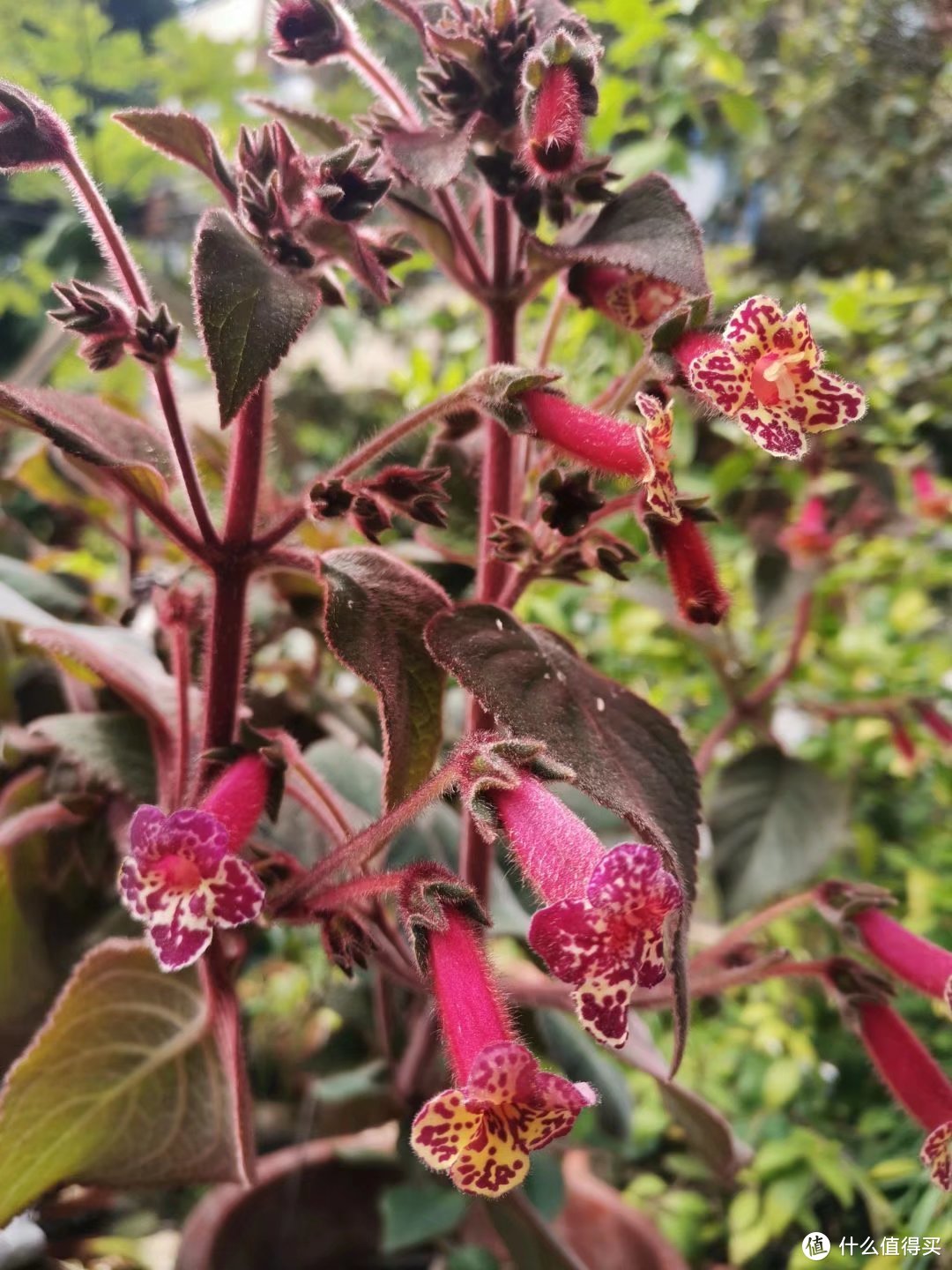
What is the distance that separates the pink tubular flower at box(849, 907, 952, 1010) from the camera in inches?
14.9

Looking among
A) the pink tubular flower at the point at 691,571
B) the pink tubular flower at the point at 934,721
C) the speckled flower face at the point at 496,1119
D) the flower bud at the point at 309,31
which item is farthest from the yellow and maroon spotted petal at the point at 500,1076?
the pink tubular flower at the point at 934,721

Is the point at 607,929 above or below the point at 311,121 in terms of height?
→ below

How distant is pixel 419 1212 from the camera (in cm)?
53

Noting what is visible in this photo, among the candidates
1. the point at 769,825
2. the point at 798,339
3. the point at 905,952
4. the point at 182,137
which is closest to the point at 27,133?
the point at 182,137

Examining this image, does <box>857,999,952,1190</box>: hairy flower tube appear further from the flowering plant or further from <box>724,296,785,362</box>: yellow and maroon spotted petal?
<box>724,296,785,362</box>: yellow and maroon spotted petal

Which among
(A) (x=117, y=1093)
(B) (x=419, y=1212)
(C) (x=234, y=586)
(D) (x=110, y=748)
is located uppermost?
(C) (x=234, y=586)

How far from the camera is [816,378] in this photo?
0.29m

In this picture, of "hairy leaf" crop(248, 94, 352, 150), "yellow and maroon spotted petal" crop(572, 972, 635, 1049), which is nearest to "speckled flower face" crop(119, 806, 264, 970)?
"yellow and maroon spotted petal" crop(572, 972, 635, 1049)

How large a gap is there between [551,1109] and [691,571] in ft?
0.56

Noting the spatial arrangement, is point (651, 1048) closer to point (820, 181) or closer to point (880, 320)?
point (880, 320)

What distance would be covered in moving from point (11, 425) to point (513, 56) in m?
0.24

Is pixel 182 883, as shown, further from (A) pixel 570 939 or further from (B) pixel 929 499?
(B) pixel 929 499

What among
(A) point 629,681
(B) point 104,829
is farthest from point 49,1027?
(A) point 629,681

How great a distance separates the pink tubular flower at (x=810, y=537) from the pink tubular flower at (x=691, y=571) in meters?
0.52
